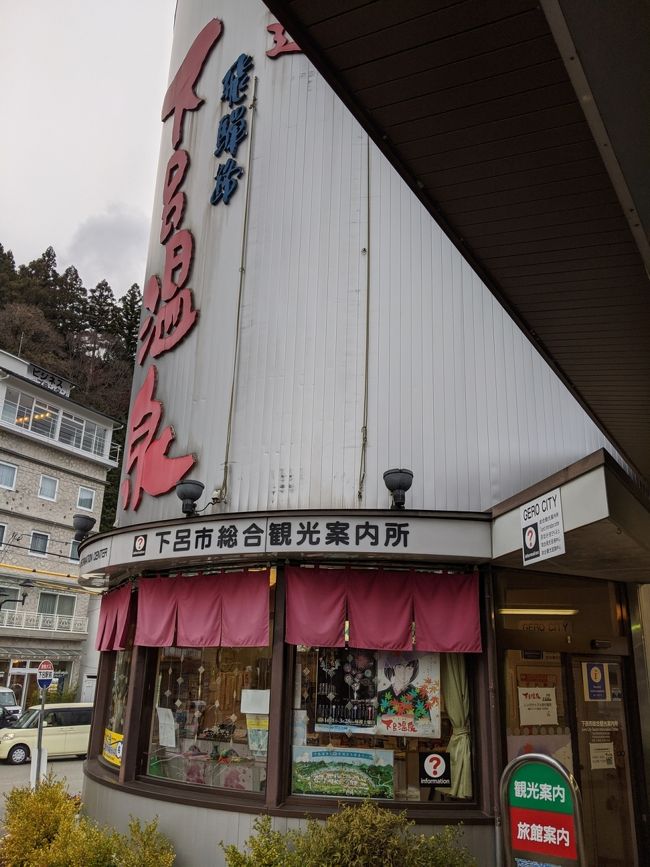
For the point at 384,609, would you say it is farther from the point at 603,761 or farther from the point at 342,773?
the point at 603,761

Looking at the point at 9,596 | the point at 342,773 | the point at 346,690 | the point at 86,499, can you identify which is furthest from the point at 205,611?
the point at 86,499

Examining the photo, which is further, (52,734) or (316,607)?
(52,734)

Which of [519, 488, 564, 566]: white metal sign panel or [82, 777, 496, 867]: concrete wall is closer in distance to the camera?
[519, 488, 564, 566]: white metal sign panel

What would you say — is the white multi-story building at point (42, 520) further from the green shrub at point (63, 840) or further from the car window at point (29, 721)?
the green shrub at point (63, 840)

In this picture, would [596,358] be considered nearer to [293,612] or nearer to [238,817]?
[293,612]

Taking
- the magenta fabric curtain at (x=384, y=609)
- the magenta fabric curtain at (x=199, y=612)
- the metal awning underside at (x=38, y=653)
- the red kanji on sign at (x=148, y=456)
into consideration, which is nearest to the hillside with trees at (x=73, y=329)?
the metal awning underside at (x=38, y=653)

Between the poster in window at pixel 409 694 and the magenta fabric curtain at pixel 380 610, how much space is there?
36 centimetres

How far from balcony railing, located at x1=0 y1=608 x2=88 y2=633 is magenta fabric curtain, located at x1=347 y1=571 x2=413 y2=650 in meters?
33.3

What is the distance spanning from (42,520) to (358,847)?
37559 millimetres

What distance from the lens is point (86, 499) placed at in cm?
4375

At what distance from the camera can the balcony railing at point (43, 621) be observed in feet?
120

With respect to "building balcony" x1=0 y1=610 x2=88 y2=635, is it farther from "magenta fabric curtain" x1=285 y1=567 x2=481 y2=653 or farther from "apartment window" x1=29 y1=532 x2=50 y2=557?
"magenta fabric curtain" x1=285 y1=567 x2=481 y2=653

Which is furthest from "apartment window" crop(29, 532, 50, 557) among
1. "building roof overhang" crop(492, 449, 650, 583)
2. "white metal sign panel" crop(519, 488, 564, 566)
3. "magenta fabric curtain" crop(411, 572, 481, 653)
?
"white metal sign panel" crop(519, 488, 564, 566)

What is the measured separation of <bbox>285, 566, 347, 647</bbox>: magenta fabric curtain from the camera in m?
8.70
